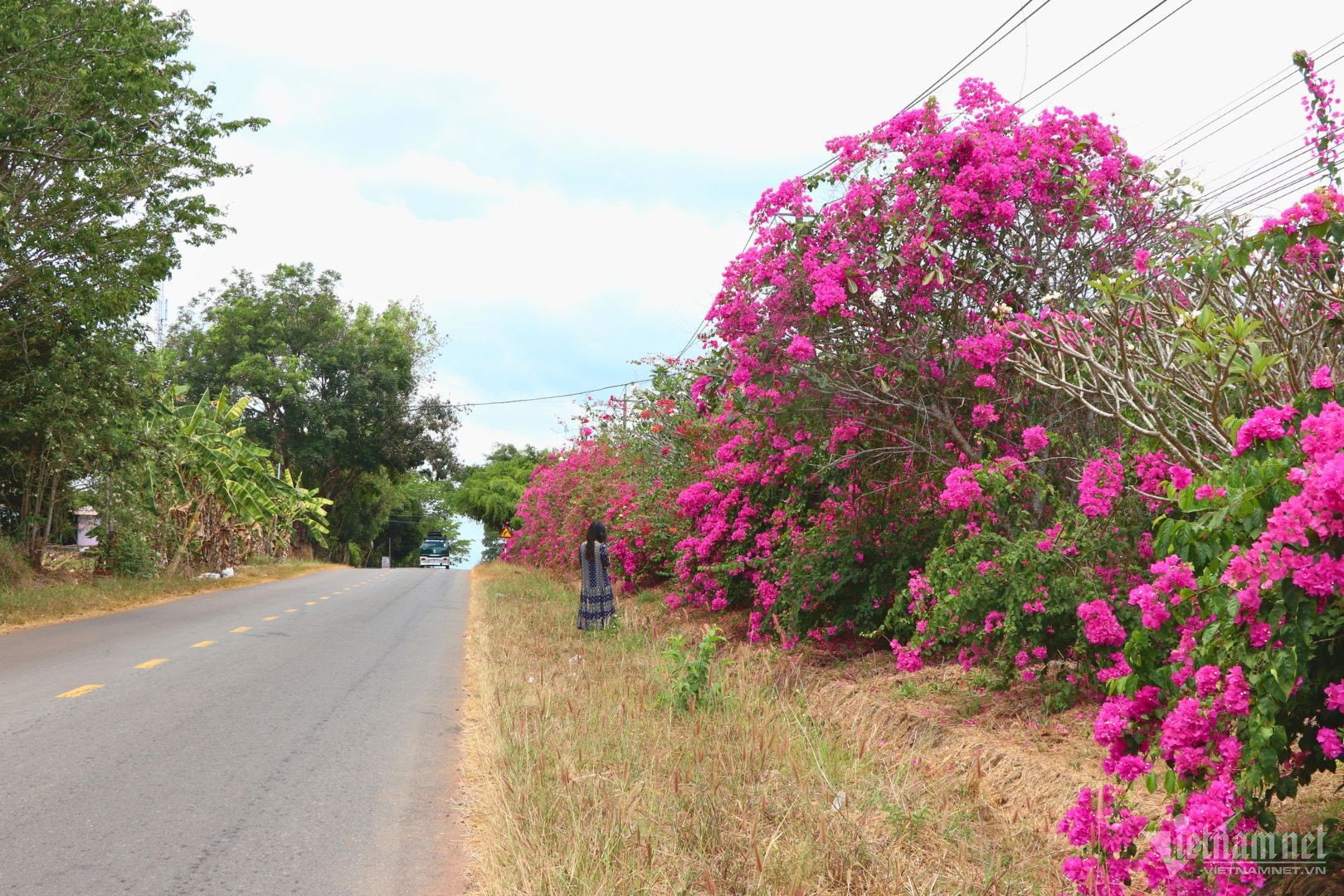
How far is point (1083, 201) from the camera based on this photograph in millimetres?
8477

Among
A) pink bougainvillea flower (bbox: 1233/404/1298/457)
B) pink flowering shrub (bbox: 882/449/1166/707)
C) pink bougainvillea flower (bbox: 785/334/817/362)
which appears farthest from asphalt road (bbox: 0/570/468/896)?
pink bougainvillea flower (bbox: 785/334/817/362)

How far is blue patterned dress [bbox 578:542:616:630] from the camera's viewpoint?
13.6 m

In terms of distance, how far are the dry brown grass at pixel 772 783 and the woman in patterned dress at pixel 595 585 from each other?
3889 mm

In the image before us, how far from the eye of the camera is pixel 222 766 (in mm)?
6297

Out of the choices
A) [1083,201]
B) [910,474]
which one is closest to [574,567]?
[910,474]

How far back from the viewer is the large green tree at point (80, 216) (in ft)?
43.7

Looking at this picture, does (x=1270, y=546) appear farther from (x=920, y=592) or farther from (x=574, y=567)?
(x=574, y=567)

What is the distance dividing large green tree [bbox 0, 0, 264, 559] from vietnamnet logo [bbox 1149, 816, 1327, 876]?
14039 mm

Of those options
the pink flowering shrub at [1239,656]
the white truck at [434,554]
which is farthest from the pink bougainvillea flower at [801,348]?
the white truck at [434,554]

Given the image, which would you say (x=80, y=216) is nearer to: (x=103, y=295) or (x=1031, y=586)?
(x=103, y=295)

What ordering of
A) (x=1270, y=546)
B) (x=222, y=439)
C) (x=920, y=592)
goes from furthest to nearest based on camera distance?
(x=222, y=439) → (x=920, y=592) → (x=1270, y=546)

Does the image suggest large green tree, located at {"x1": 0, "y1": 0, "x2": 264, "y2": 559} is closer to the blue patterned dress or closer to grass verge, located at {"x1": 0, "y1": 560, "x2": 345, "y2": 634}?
grass verge, located at {"x1": 0, "y1": 560, "x2": 345, "y2": 634}

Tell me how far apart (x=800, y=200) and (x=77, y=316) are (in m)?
13.0

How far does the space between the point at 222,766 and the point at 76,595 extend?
41.9ft
